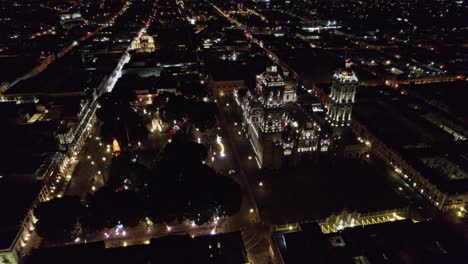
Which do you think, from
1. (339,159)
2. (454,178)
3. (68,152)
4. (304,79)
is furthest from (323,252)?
(304,79)

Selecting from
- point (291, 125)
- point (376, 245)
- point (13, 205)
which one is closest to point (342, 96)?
point (291, 125)

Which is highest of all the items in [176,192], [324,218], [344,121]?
[344,121]

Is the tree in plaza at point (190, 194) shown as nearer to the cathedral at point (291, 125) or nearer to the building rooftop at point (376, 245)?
the building rooftop at point (376, 245)

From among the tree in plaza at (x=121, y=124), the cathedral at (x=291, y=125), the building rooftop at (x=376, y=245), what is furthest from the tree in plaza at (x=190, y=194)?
the tree in plaza at (x=121, y=124)

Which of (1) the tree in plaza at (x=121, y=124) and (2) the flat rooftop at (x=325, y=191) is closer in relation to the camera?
(2) the flat rooftop at (x=325, y=191)

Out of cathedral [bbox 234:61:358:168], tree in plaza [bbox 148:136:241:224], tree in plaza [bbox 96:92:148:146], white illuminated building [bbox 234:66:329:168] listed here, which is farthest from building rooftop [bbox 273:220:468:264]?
tree in plaza [bbox 96:92:148:146]

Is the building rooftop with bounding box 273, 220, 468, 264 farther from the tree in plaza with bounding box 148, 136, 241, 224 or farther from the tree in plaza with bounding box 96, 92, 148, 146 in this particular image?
the tree in plaza with bounding box 96, 92, 148, 146

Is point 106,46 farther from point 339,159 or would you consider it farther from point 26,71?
point 339,159

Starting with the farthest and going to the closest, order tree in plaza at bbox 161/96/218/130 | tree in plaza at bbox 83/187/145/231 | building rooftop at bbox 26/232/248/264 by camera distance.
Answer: tree in plaza at bbox 161/96/218/130
tree in plaza at bbox 83/187/145/231
building rooftop at bbox 26/232/248/264
